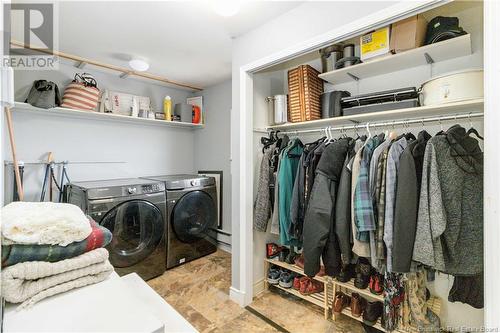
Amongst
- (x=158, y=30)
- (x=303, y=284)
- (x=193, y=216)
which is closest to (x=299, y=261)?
(x=303, y=284)

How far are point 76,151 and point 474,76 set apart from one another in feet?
11.6

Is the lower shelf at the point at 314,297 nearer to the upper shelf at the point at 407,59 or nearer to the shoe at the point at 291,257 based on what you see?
the shoe at the point at 291,257

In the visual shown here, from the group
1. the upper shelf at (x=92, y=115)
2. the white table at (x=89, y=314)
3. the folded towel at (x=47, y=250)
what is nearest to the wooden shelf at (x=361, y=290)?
the white table at (x=89, y=314)

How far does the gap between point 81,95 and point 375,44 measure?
8.95 feet

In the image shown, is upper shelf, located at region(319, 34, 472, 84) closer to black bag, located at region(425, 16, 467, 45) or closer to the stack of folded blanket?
black bag, located at region(425, 16, 467, 45)

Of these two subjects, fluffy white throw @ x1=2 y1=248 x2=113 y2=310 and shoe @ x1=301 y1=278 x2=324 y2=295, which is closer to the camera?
fluffy white throw @ x1=2 y1=248 x2=113 y2=310

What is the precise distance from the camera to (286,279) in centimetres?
217

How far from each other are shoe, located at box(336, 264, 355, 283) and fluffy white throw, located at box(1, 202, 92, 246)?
1767mm

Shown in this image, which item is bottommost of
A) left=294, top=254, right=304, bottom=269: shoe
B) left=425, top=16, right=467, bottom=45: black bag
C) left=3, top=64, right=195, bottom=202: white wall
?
left=294, top=254, right=304, bottom=269: shoe

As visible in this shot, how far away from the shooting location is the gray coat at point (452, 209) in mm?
1224

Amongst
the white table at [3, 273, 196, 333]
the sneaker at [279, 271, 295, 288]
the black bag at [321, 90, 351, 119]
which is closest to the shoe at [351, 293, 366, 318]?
the sneaker at [279, 271, 295, 288]

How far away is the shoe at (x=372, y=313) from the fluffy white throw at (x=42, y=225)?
6.26 ft

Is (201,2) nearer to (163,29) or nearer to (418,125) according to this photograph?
(163,29)

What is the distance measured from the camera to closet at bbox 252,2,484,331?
151cm
